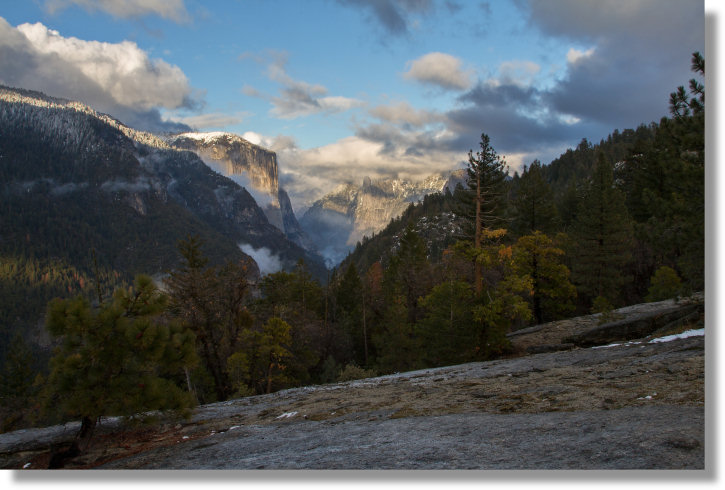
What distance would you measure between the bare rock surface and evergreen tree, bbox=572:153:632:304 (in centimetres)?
2383

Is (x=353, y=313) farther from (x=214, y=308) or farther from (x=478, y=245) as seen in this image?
(x=478, y=245)

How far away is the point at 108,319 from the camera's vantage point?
7355 millimetres

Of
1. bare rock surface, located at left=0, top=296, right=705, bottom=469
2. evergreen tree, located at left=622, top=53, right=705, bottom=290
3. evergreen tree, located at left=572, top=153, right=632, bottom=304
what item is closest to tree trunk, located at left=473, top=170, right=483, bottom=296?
bare rock surface, located at left=0, top=296, right=705, bottom=469

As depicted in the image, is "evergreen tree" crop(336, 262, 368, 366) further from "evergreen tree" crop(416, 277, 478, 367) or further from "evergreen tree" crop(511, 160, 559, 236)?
"evergreen tree" crop(416, 277, 478, 367)

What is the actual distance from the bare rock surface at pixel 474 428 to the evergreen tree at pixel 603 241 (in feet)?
78.2

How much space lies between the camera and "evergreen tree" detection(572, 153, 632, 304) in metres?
31.6

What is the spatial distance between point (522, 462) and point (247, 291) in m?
23.1

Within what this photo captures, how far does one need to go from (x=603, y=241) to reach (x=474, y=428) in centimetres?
3232

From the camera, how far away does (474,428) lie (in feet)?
17.4

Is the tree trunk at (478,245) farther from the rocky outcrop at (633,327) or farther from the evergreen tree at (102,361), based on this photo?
the evergreen tree at (102,361)

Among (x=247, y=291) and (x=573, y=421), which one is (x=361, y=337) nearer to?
(x=247, y=291)

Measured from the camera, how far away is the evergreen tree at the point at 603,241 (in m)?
31.6

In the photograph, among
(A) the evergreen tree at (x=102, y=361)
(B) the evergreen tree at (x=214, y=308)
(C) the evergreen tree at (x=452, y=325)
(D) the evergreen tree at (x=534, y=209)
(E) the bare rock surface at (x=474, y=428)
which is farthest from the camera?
(D) the evergreen tree at (x=534, y=209)

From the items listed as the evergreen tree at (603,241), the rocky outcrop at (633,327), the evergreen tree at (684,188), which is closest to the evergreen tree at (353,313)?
the evergreen tree at (603,241)
